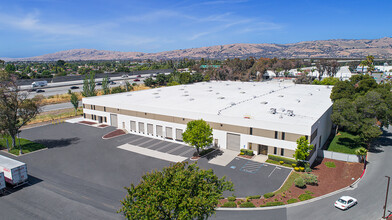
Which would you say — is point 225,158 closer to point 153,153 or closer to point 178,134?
point 178,134

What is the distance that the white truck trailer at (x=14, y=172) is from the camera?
3059 cm

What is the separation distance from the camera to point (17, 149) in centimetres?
4328

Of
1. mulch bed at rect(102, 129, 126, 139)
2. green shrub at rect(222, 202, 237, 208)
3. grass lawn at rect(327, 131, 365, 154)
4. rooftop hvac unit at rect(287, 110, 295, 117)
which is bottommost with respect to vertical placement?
grass lawn at rect(327, 131, 365, 154)

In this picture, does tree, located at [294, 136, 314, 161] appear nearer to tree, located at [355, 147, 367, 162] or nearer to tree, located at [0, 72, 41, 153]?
tree, located at [355, 147, 367, 162]

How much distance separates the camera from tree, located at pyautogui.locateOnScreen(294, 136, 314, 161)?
3522cm

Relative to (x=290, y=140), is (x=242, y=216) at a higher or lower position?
lower

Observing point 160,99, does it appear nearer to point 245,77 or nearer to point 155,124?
point 155,124

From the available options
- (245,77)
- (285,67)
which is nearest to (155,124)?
(245,77)

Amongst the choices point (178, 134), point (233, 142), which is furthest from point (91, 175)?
point (233, 142)

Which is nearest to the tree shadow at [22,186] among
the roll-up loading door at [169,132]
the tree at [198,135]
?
the tree at [198,135]

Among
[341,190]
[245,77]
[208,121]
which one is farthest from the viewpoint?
[245,77]

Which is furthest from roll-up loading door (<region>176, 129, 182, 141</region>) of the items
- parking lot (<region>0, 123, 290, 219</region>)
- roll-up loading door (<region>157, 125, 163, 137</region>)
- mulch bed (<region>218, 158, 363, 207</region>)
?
mulch bed (<region>218, 158, 363, 207</region>)

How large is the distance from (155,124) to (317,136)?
29.3m

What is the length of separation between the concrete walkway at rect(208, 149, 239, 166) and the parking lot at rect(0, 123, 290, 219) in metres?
1.01
